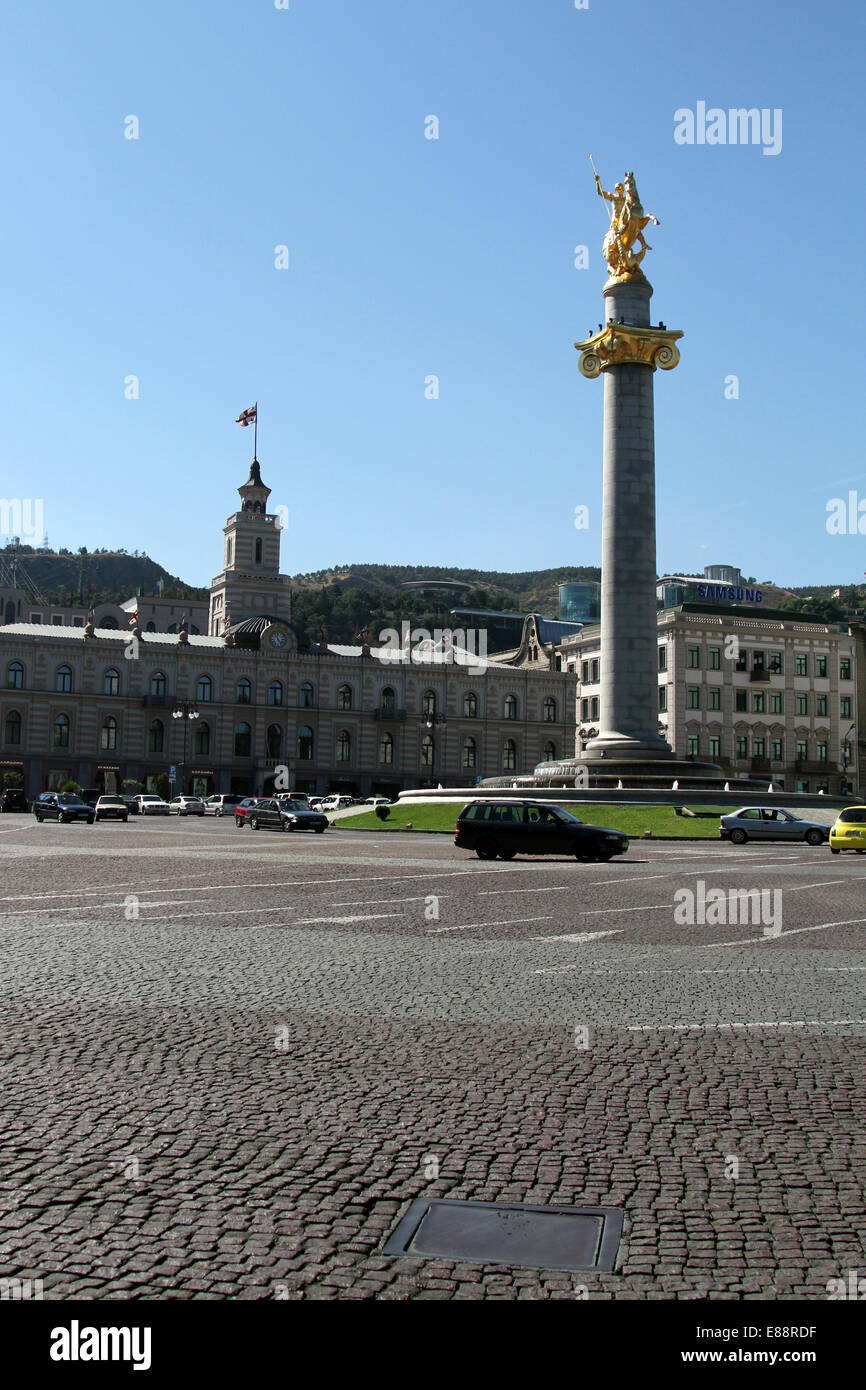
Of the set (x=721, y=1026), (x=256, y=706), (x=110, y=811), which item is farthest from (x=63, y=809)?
(x=721, y=1026)

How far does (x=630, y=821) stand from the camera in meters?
44.9

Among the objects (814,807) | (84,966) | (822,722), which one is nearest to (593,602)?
(822,722)

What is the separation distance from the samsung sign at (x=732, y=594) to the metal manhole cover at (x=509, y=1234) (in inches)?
4131

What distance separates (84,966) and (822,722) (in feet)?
301

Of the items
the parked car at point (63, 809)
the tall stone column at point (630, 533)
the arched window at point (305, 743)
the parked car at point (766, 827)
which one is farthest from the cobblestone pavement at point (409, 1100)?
the arched window at point (305, 743)

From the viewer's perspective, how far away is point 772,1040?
8.55m

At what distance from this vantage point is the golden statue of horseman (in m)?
51.2

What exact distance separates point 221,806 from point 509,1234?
7293 centimetres

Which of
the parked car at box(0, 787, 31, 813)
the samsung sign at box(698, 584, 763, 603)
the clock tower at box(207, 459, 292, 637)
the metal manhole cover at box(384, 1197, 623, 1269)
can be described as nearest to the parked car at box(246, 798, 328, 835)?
the parked car at box(0, 787, 31, 813)

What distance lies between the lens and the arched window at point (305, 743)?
317 feet

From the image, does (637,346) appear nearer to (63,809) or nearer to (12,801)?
(63,809)

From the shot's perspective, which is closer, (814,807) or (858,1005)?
(858,1005)

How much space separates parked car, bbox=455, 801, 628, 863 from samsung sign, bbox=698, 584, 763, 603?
79550 mm
